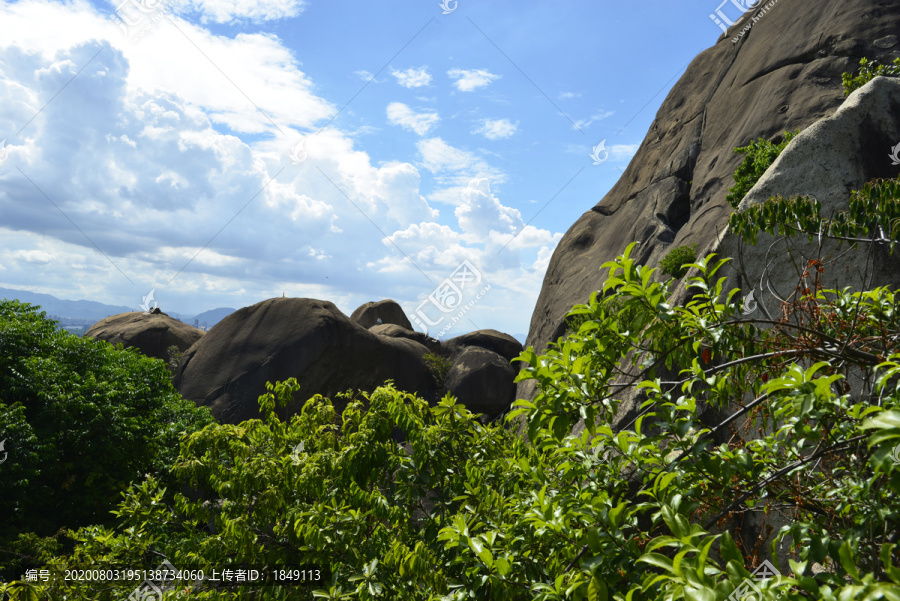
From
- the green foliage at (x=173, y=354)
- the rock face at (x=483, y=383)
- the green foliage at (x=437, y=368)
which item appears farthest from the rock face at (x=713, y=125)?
the green foliage at (x=173, y=354)

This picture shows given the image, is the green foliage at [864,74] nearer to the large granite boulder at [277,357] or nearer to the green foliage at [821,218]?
the green foliage at [821,218]

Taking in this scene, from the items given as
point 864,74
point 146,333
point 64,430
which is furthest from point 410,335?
point 864,74

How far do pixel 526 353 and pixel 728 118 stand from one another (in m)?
17.0

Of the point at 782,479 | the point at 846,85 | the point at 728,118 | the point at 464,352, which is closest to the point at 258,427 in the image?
the point at 782,479

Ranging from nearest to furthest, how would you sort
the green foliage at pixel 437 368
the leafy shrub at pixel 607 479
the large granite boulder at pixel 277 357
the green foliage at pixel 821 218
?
the leafy shrub at pixel 607 479 → the green foliage at pixel 821 218 → the large granite boulder at pixel 277 357 → the green foliage at pixel 437 368

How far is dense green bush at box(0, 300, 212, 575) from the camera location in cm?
923

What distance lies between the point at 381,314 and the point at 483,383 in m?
11.6

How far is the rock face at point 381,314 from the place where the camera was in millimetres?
34781

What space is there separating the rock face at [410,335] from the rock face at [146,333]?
10.2 meters

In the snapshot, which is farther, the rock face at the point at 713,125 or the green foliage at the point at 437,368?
the green foliage at the point at 437,368

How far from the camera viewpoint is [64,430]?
33.9 feet

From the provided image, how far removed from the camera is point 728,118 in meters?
16.5

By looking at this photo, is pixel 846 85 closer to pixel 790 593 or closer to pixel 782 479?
pixel 782 479

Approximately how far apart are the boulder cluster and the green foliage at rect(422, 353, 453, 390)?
5 centimetres
